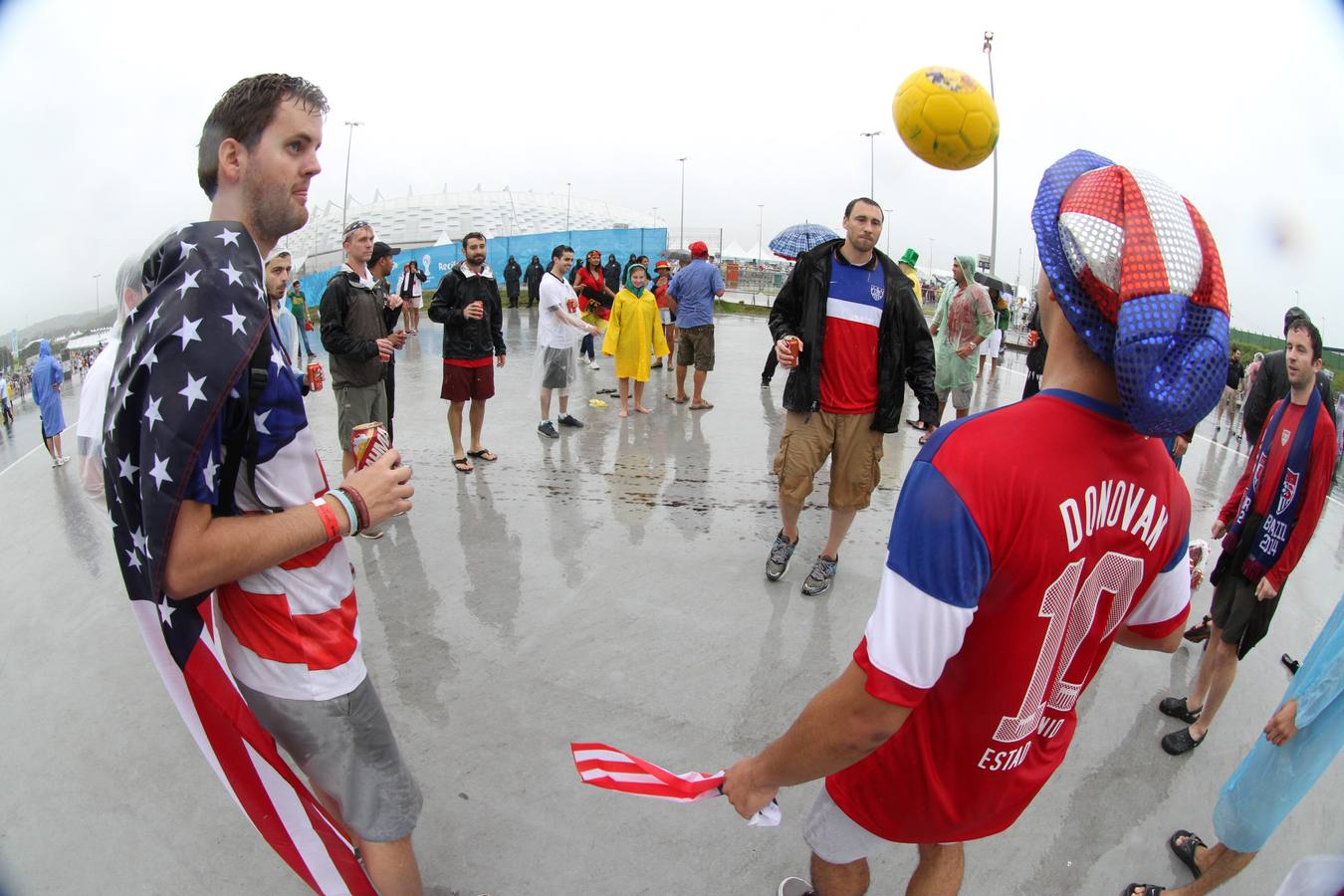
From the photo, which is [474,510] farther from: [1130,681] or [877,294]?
[1130,681]

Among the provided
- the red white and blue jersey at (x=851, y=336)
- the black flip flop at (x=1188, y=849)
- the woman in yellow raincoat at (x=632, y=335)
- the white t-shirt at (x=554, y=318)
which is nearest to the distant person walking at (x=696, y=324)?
the woman in yellow raincoat at (x=632, y=335)

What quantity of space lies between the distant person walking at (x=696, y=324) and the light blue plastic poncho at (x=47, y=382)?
580cm

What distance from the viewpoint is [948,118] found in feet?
9.92

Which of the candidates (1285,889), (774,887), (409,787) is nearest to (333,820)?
(409,787)

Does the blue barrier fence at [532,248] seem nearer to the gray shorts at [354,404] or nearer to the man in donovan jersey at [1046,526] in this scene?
the gray shorts at [354,404]

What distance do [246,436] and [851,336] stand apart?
317cm

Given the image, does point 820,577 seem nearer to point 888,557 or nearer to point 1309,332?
point 1309,332

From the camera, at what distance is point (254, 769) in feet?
5.40

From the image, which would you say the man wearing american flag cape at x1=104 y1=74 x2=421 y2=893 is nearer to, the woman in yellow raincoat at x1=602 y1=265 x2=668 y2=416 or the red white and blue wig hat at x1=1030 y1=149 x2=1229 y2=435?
the red white and blue wig hat at x1=1030 y1=149 x2=1229 y2=435

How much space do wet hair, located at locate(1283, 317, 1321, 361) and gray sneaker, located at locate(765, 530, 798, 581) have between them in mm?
2397

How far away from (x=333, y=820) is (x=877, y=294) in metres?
3.36

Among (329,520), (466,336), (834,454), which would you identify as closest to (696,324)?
(466,336)

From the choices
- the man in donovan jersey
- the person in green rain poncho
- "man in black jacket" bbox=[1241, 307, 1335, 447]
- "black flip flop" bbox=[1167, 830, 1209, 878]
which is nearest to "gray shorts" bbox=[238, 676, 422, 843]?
the man in donovan jersey

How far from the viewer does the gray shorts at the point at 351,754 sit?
5.30ft
